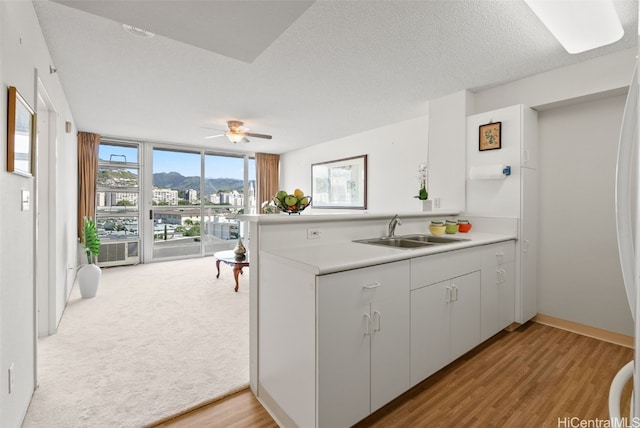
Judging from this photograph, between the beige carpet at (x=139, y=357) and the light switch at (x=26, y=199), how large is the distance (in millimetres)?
1140

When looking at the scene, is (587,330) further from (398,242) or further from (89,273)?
(89,273)

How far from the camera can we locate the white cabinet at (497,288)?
2.42 m

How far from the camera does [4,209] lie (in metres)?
1.38

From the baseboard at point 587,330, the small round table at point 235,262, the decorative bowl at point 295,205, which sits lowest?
the baseboard at point 587,330

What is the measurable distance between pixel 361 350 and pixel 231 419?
84 cm

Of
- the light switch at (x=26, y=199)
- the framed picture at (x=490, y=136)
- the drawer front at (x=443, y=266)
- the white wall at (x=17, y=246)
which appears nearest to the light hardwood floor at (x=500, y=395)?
the drawer front at (x=443, y=266)

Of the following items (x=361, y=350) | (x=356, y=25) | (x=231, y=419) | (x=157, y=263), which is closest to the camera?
(x=361, y=350)

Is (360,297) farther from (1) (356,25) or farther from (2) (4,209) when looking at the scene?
(1) (356,25)

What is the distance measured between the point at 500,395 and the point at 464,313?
1.67ft

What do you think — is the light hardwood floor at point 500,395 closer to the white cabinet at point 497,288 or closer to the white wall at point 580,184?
the white cabinet at point 497,288

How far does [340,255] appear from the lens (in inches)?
66.2

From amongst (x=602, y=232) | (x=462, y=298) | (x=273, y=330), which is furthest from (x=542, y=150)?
→ (x=273, y=330)

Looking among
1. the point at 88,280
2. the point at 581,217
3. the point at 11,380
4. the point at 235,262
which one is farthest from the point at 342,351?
the point at 88,280

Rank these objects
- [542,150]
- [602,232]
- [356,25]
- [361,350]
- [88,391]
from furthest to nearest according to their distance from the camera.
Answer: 1. [542,150]
2. [602,232]
3. [356,25]
4. [88,391]
5. [361,350]
